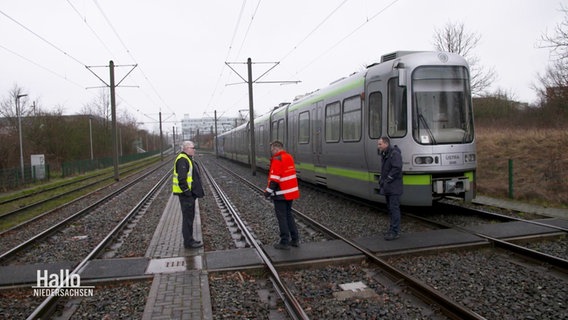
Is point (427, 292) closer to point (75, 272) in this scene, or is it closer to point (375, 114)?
point (75, 272)

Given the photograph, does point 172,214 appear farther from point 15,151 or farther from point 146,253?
point 15,151

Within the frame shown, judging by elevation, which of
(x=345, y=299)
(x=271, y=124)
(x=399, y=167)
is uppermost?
(x=271, y=124)

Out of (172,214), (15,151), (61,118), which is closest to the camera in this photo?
(172,214)

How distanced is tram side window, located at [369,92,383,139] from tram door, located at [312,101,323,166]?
371 centimetres

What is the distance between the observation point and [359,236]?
7.97 meters

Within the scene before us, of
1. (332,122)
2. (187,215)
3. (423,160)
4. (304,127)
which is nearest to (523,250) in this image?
(423,160)

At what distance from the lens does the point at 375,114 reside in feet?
31.1

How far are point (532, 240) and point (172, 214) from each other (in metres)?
8.26

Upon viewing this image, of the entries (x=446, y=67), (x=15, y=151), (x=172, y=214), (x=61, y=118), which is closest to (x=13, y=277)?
(x=172, y=214)

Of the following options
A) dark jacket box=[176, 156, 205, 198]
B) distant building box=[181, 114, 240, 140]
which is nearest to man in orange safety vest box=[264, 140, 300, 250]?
dark jacket box=[176, 156, 205, 198]

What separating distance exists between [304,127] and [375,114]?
19.5 feet

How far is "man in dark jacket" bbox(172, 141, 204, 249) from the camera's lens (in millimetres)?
7289

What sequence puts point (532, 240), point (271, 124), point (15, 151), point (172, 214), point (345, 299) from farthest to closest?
1. point (15, 151)
2. point (271, 124)
3. point (172, 214)
4. point (532, 240)
5. point (345, 299)

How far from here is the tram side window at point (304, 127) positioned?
14783mm
